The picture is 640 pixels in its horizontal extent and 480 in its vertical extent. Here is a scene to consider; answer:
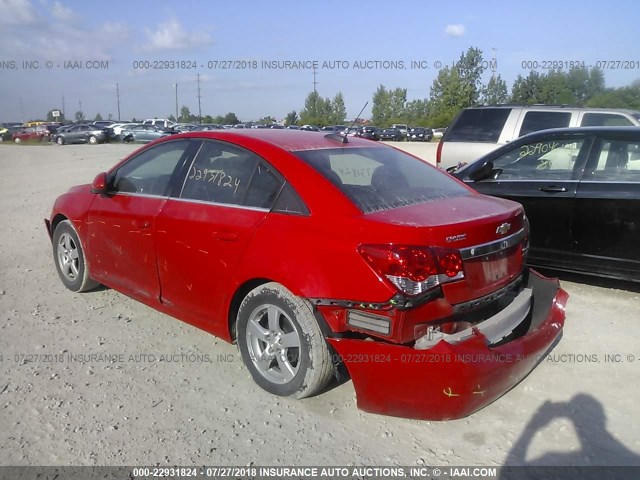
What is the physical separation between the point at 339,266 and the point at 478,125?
7.44m

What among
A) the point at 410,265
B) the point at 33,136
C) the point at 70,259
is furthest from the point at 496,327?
the point at 33,136

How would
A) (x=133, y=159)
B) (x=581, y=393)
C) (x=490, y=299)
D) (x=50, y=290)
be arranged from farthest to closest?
(x=50, y=290)
(x=133, y=159)
(x=581, y=393)
(x=490, y=299)

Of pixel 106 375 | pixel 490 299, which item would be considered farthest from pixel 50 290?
pixel 490 299

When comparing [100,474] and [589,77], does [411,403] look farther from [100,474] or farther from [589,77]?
[589,77]

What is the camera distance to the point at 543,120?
910cm

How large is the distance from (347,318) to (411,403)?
54cm

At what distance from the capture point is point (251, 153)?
3520 millimetres

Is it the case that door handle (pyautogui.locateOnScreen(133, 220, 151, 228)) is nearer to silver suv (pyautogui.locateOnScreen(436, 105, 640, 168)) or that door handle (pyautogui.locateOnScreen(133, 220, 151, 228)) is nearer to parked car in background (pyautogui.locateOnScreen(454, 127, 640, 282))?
parked car in background (pyautogui.locateOnScreen(454, 127, 640, 282))

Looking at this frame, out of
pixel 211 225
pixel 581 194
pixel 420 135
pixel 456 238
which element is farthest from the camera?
pixel 420 135

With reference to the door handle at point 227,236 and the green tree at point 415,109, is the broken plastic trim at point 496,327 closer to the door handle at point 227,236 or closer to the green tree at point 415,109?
the door handle at point 227,236

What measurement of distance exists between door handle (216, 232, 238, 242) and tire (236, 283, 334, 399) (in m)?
0.35

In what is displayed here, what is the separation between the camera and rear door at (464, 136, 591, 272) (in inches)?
196

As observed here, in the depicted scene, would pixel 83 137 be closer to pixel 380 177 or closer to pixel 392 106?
pixel 380 177

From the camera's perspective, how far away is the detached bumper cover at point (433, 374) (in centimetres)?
263
